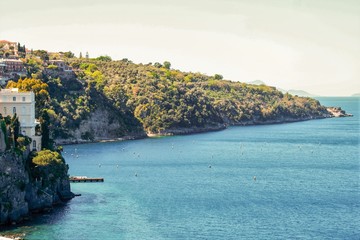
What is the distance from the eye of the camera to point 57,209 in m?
90.1

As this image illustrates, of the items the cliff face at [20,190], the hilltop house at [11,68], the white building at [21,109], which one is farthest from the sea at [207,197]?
the hilltop house at [11,68]

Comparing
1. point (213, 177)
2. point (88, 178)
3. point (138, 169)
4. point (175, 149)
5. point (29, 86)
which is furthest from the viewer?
point (175, 149)

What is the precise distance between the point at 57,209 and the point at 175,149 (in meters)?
90.6

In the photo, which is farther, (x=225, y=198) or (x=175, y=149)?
(x=175, y=149)

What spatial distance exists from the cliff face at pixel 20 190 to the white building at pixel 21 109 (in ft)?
24.2

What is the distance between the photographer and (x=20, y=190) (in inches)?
3221

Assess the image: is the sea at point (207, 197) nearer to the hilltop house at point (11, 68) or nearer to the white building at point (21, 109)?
the white building at point (21, 109)

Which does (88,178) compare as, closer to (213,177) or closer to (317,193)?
(213,177)

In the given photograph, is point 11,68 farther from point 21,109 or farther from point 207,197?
point 207,197

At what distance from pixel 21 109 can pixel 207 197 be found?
34.0m

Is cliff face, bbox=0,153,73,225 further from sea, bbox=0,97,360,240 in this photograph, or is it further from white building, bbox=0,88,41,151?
white building, bbox=0,88,41,151

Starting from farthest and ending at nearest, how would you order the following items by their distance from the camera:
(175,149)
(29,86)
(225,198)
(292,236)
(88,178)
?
(175,149) → (29,86) → (88,178) → (225,198) → (292,236)

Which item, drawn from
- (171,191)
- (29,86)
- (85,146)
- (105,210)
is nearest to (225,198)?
(171,191)

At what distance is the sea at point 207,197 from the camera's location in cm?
8056
